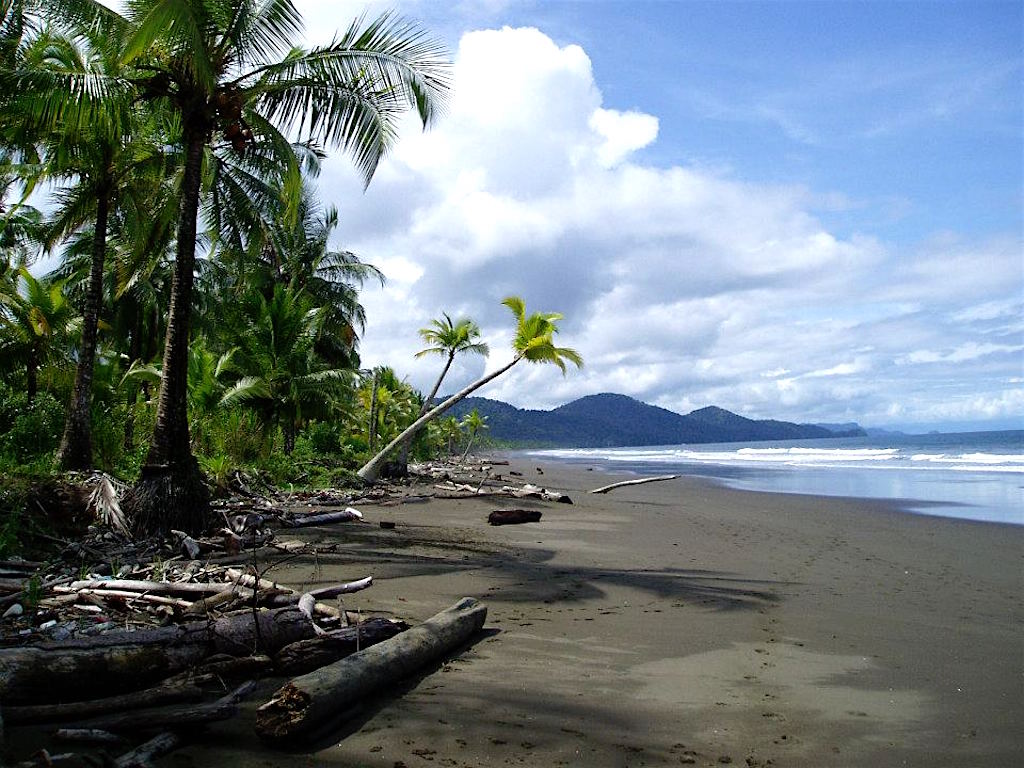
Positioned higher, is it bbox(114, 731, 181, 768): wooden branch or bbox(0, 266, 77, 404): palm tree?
bbox(0, 266, 77, 404): palm tree

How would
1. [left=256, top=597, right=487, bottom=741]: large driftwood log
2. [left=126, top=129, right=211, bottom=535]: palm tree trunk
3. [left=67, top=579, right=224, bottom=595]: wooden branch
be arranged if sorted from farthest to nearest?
[left=126, top=129, right=211, bottom=535]: palm tree trunk, [left=67, top=579, right=224, bottom=595]: wooden branch, [left=256, top=597, right=487, bottom=741]: large driftwood log

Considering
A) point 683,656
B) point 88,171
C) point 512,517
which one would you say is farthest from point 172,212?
point 683,656

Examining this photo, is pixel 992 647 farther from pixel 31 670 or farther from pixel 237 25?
pixel 237 25

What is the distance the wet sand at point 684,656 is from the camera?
3.86 metres

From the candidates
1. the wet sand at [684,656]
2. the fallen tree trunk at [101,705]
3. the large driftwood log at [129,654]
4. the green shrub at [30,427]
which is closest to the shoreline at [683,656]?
the wet sand at [684,656]

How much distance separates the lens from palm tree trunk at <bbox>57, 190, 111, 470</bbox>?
39.3 feet

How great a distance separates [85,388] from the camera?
12.3 meters

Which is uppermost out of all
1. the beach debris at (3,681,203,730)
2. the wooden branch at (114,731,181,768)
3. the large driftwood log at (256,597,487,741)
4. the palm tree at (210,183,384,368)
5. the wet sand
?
the palm tree at (210,183,384,368)

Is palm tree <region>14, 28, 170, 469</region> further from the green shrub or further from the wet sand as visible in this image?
the wet sand

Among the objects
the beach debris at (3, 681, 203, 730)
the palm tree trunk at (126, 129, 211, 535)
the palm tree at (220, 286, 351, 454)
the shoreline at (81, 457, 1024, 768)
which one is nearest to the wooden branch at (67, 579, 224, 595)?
the shoreline at (81, 457, 1024, 768)

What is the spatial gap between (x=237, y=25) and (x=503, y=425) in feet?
532

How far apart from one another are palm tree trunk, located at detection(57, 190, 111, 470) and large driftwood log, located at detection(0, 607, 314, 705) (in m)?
8.61

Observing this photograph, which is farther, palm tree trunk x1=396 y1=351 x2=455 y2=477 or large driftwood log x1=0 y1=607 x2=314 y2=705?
palm tree trunk x1=396 y1=351 x2=455 y2=477

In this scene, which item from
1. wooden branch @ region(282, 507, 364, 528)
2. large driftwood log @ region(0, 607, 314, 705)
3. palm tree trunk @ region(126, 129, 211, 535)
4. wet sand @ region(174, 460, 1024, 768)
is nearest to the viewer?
wet sand @ region(174, 460, 1024, 768)
